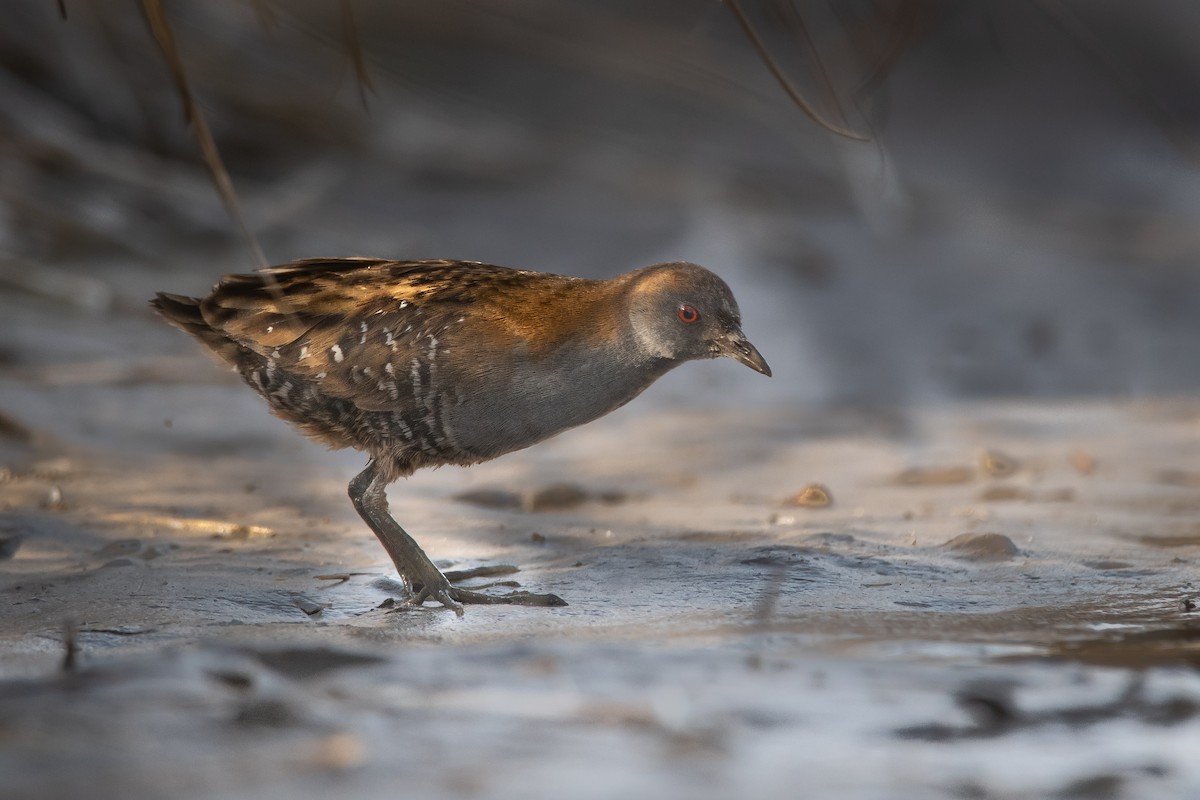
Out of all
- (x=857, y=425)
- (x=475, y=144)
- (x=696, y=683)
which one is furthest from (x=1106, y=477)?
(x=475, y=144)

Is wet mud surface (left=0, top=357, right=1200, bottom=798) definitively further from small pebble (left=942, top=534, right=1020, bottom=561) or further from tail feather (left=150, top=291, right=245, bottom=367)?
tail feather (left=150, top=291, right=245, bottom=367)

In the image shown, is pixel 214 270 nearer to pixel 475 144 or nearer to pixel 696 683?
pixel 475 144

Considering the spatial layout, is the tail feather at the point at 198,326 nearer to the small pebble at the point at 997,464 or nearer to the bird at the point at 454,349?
the bird at the point at 454,349

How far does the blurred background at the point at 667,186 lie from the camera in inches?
265

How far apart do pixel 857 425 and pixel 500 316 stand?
2538mm

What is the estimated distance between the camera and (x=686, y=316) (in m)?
3.87

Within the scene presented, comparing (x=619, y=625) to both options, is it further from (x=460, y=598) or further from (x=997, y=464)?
(x=997, y=464)

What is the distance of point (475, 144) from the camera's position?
26.0ft

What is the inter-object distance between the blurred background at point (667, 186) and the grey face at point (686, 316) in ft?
6.38

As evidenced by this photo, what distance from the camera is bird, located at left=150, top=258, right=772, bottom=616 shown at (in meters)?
3.80

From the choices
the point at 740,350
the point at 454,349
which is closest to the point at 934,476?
the point at 740,350

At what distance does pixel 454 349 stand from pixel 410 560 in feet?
1.93

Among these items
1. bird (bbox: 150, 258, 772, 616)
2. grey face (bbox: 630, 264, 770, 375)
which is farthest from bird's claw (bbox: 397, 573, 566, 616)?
grey face (bbox: 630, 264, 770, 375)

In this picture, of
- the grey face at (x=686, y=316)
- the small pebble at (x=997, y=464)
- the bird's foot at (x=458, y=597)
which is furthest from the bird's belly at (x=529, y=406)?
the small pebble at (x=997, y=464)
